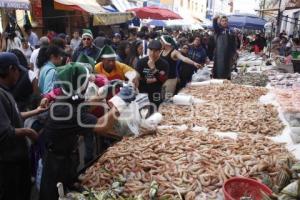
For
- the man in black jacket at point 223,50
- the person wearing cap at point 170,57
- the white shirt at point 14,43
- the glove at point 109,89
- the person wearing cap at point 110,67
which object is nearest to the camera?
the glove at point 109,89

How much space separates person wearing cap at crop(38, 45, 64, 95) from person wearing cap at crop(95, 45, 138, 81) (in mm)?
601

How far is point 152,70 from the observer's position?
562 cm

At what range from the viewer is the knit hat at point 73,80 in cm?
309

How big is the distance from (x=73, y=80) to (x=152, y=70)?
8.61 feet

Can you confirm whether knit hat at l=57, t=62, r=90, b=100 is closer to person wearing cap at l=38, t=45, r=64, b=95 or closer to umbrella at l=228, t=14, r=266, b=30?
person wearing cap at l=38, t=45, r=64, b=95

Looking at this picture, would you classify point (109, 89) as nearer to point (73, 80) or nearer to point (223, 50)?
point (73, 80)

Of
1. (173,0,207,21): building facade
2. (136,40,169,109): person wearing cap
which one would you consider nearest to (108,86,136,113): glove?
(136,40,169,109): person wearing cap

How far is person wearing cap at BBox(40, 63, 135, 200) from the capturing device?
10.1 feet

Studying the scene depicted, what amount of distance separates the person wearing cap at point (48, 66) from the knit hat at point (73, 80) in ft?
5.35

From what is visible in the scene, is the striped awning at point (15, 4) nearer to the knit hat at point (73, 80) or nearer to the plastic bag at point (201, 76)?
the plastic bag at point (201, 76)

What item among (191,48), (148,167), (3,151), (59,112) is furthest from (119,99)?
(191,48)

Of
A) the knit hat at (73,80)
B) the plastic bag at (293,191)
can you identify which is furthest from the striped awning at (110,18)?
the plastic bag at (293,191)

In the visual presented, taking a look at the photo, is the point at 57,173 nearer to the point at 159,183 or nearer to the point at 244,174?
the point at 159,183

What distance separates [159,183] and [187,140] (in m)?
1.04
